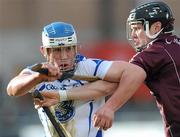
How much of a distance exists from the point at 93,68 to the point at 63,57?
8.6 inches

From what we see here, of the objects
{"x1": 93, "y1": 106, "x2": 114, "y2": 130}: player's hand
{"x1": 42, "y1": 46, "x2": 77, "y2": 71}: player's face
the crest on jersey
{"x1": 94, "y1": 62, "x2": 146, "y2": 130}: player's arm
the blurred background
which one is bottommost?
the blurred background

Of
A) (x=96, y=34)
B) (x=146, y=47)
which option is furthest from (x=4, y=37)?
(x=146, y=47)

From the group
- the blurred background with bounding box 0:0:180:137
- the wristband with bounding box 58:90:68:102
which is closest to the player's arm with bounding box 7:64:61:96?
the wristband with bounding box 58:90:68:102

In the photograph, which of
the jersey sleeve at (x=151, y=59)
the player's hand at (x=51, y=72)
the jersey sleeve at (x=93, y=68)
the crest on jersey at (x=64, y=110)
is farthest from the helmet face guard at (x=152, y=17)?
the player's hand at (x=51, y=72)

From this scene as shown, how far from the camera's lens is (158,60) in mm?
5441

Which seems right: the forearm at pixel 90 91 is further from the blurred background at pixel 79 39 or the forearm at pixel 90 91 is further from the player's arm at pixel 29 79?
the blurred background at pixel 79 39

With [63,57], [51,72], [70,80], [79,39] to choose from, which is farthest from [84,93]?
[79,39]

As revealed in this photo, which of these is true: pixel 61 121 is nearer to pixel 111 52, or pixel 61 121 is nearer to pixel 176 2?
pixel 111 52

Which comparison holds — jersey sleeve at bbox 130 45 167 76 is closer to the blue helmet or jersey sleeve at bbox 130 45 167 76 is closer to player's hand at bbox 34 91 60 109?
the blue helmet

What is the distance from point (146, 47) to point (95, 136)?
2.25ft

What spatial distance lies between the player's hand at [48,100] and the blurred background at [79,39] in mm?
5756

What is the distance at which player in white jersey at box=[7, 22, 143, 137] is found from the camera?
5.24m

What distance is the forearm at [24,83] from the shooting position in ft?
16.3

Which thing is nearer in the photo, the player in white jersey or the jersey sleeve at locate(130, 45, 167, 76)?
the player in white jersey
